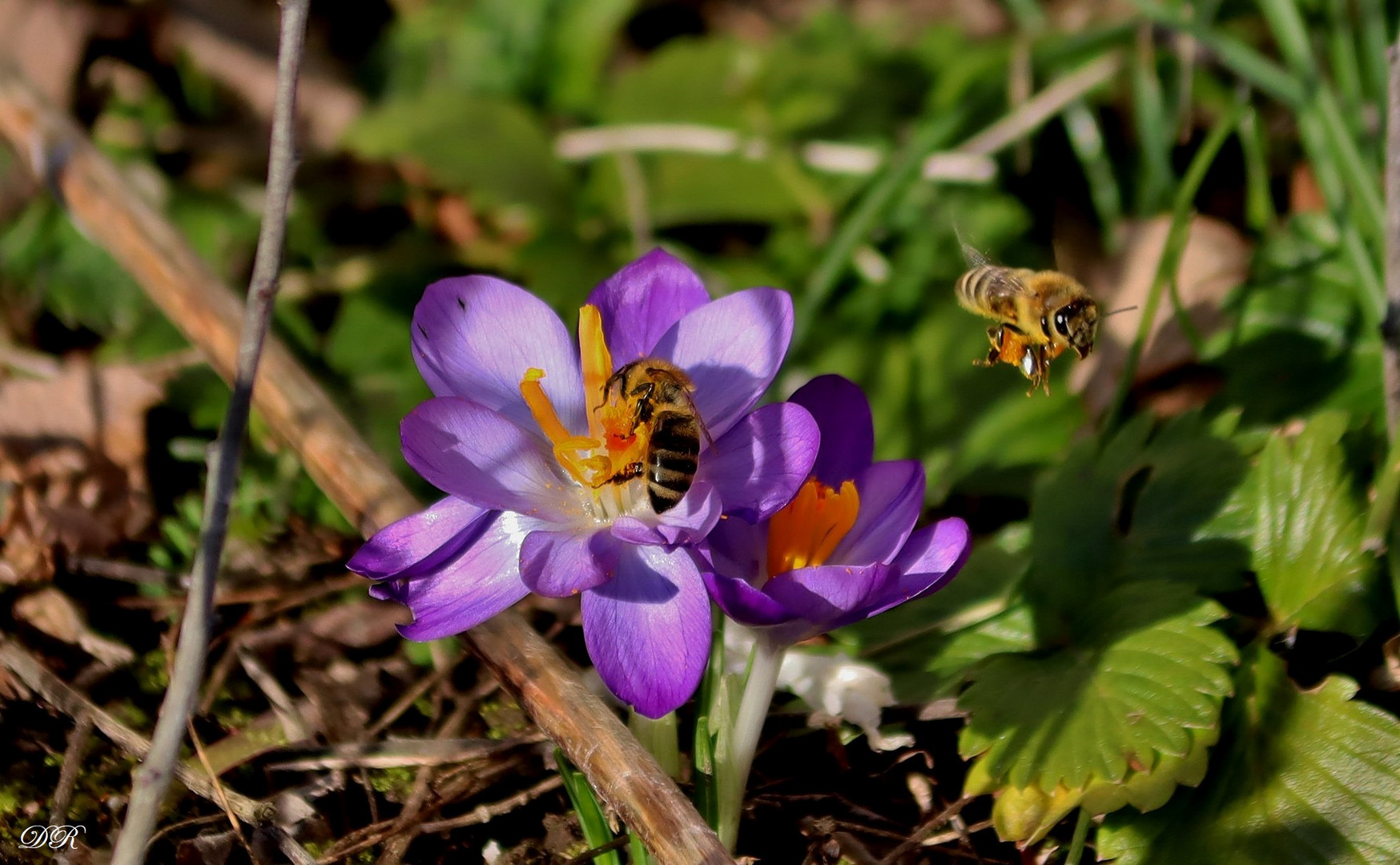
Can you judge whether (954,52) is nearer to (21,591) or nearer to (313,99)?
(313,99)

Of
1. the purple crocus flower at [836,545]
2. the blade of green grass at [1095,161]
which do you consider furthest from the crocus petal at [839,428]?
the blade of green grass at [1095,161]

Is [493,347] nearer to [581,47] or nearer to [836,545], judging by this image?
[836,545]

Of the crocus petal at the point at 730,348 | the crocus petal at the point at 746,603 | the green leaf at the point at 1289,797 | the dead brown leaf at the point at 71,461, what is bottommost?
the green leaf at the point at 1289,797

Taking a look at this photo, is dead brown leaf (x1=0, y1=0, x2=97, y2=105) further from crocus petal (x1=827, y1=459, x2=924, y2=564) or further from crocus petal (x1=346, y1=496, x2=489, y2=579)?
crocus petal (x1=827, y1=459, x2=924, y2=564)

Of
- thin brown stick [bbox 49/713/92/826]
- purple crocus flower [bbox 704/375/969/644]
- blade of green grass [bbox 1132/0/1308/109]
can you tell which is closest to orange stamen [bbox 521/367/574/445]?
purple crocus flower [bbox 704/375/969/644]

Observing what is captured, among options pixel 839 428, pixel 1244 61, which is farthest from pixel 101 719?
pixel 1244 61

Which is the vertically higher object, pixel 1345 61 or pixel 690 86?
pixel 690 86

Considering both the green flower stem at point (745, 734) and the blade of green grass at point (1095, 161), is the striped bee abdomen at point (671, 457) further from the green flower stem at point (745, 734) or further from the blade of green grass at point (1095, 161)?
the blade of green grass at point (1095, 161)
